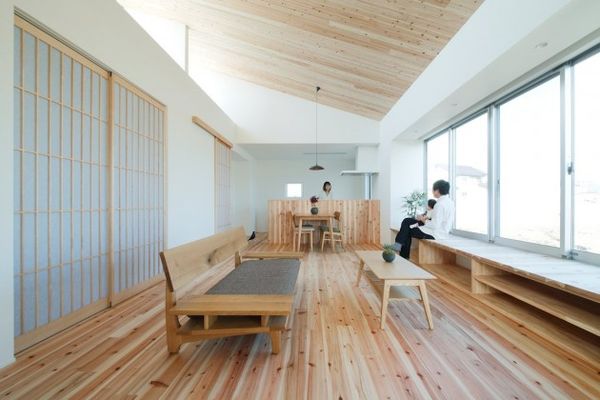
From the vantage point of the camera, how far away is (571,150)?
92.8 inches

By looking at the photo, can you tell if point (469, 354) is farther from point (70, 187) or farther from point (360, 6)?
point (360, 6)

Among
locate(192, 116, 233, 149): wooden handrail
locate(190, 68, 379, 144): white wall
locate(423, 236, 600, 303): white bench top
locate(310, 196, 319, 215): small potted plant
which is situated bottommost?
locate(423, 236, 600, 303): white bench top

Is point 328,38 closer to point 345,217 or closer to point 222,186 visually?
point 222,186

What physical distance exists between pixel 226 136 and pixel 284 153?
2549mm

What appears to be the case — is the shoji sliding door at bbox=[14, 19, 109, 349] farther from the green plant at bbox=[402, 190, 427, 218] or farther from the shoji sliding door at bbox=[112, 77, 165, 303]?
the green plant at bbox=[402, 190, 427, 218]

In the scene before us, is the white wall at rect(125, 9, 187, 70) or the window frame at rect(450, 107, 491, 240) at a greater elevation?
the white wall at rect(125, 9, 187, 70)

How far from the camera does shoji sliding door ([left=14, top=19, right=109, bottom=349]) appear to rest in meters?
1.66

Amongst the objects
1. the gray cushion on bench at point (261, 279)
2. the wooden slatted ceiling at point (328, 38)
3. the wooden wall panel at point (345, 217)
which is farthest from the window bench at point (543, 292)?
the wooden wall panel at point (345, 217)

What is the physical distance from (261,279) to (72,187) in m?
1.72

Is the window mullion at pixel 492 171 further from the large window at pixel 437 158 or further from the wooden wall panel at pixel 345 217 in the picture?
the wooden wall panel at pixel 345 217

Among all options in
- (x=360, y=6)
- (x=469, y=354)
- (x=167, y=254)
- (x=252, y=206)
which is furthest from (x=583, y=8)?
(x=252, y=206)

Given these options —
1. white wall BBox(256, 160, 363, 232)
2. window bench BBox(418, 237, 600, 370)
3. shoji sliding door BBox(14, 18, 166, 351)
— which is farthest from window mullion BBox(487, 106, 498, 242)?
white wall BBox(256, 160, 363, 232)

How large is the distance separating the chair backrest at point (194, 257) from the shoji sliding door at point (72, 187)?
1025 millimetres

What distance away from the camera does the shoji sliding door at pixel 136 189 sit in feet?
8.13
